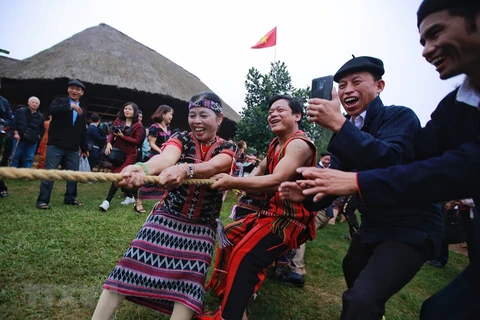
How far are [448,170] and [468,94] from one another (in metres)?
0.49

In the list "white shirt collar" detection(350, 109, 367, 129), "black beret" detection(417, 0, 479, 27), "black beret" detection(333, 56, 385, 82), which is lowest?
"white shirt collar" detection(350, 109, 367, 129)

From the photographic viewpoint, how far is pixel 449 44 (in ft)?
3.97

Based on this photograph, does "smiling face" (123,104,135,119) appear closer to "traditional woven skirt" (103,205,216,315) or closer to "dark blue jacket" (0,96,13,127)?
"dark blue jacket" (0,96,13,127)

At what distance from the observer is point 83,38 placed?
45.2 feet

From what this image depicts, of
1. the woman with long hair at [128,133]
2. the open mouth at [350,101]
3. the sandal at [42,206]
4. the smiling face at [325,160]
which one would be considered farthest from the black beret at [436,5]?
the sandal at [42,206]

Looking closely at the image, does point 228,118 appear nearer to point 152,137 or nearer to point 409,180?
point 152,137

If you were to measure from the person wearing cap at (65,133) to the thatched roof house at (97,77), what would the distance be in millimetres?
7069

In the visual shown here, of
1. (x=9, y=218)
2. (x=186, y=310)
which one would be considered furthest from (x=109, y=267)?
(x=9, y=218)

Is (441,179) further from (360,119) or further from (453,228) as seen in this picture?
(453,228)

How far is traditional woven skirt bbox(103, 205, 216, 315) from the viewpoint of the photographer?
176 centimetres

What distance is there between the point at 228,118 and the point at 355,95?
43.3ft

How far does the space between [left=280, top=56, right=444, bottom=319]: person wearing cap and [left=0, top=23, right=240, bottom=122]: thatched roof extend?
11.2 metres

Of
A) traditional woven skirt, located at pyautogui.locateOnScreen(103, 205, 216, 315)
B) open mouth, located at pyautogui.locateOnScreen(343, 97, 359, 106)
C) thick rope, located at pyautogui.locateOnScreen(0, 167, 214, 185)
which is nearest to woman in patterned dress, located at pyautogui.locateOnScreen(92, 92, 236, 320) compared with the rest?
traditional woven skirt, located at pyautogui.locateOnScreen(103, 205, 216, 315)

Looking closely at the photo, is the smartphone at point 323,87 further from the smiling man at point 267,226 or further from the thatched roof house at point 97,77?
the thatched roof house at point 97,77
